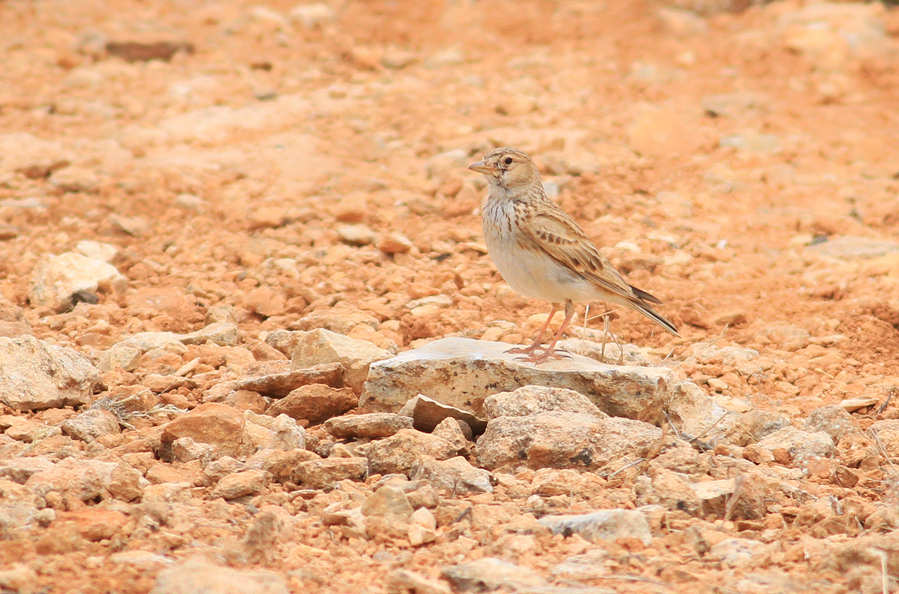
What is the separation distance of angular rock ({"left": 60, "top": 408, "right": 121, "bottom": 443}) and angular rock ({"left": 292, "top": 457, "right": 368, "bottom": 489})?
1.04 meters

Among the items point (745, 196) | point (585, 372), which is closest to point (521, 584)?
point (585, 372)

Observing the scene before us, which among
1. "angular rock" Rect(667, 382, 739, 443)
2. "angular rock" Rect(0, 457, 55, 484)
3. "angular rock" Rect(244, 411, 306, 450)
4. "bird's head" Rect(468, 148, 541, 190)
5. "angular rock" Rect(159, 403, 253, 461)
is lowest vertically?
"angular rock" Rect(667, 382, 739, 443)

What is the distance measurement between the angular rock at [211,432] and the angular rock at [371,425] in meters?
0.44

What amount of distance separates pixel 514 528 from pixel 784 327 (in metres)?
3.66

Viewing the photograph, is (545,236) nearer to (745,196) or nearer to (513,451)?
(513,451)

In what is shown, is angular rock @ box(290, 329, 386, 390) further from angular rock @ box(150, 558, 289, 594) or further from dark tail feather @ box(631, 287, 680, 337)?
angular rock @ box(150, 558, 289, 594)

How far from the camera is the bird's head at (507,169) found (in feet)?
20.4

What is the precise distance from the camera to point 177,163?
917cm

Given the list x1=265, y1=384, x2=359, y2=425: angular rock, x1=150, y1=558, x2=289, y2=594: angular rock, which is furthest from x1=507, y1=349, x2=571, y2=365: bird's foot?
x1=150, y1=558, x2=289, y2=594: angular rock

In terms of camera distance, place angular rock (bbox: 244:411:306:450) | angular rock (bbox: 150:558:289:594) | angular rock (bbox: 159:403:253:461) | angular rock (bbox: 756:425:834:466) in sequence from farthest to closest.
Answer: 1. angular rock (bbox: 756:425:834:466)
2. angular rock (bbox: 244:411:306:450)
3. angular rock (bbox: 159:403:253:461)
4. angular rock (bbox: 150:558:289:594)

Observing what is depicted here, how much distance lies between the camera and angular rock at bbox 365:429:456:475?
4336 mm

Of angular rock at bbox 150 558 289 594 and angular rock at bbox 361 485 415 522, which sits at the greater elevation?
angular rock at bbox 150 558 289 594

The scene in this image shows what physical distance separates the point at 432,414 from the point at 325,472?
775mm

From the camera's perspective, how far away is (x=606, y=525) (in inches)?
146
